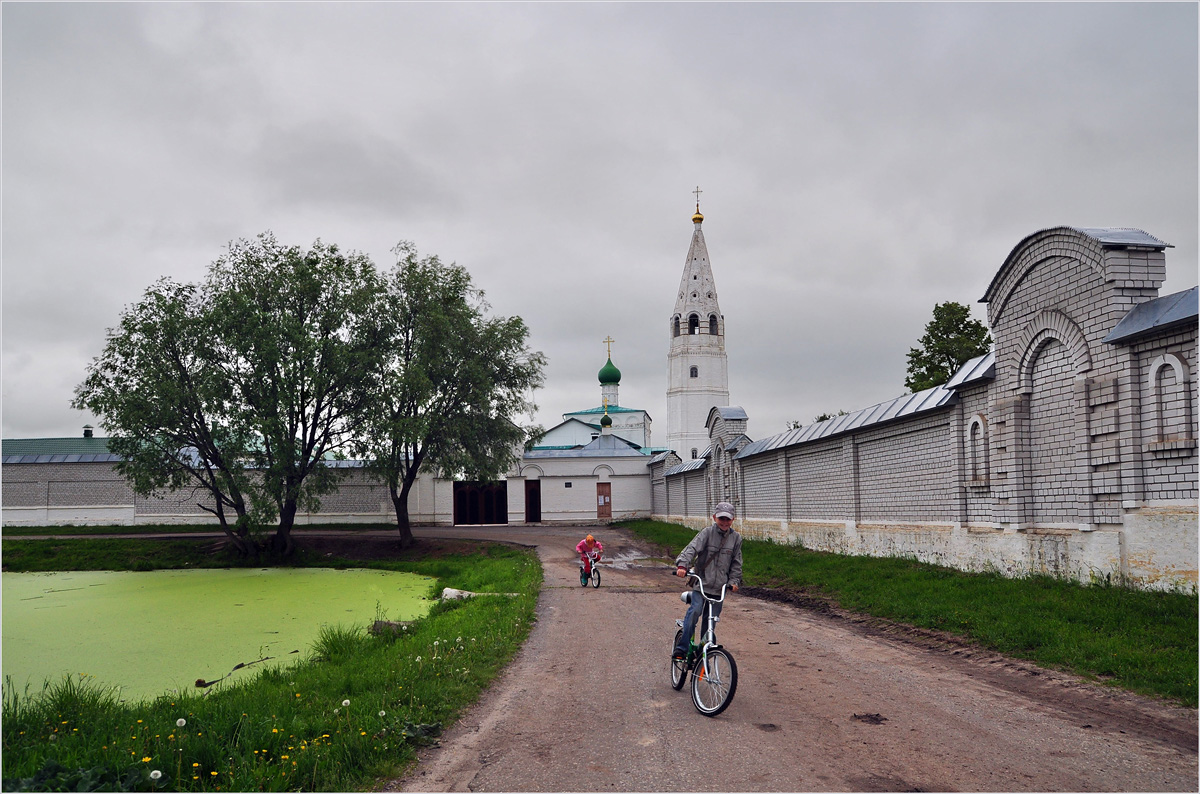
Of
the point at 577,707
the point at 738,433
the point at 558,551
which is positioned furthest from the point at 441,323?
the point at 577,707

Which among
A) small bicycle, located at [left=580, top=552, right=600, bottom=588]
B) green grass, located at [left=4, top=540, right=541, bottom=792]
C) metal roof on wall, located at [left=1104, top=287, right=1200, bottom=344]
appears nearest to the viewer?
green grass, located at [left=4, top=540, right=541, bottom=792]

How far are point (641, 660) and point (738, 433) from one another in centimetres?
1799

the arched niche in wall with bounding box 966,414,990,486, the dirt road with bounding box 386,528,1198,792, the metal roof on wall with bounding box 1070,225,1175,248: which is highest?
the metal roof on wall with bounding box 1070,225,1175,248

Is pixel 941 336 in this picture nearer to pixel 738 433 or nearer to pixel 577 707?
pixel 738 433

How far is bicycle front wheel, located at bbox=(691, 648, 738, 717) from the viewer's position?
19.6ft

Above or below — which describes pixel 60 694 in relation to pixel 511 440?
below

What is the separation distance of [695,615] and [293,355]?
717 inches

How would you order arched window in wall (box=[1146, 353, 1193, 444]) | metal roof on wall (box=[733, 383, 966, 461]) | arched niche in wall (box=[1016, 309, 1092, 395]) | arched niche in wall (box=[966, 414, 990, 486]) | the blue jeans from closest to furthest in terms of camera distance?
the blue jeans, arched window in wall (box=[1146, 353, 1193, 444]), arched niche in wall (box=[1016, 309, 1092, 395]), arched niche in wall (box=[966, 414, 990, 486]), metal roof on wall (box=[733, 383, 966, 461])

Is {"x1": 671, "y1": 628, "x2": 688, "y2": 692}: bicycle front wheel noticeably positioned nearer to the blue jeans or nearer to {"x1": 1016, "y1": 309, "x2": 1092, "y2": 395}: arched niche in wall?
the blue jeans

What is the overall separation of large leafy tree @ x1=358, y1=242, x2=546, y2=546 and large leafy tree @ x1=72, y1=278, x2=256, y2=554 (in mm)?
4050

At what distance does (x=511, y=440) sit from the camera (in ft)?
92.1

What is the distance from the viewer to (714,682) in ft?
20.0

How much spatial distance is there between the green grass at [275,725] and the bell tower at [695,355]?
4473cm

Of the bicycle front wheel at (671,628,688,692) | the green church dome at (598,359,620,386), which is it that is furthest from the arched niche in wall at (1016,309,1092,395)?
the green church dome at (598,359,620,386)
